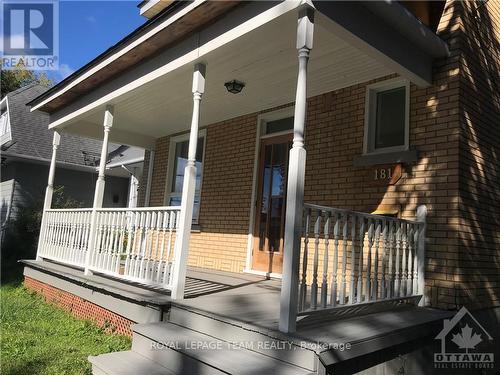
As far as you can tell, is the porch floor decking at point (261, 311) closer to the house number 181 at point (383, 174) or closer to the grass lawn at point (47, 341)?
the grass lawn at point (47, 341)

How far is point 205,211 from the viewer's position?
748 centimetres

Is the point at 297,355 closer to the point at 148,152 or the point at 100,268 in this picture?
the point at 100,268

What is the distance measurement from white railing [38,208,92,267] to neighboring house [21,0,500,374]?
46 mm

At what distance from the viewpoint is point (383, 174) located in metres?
4.83

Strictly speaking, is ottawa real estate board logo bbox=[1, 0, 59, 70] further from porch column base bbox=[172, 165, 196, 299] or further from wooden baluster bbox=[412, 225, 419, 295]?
wooden baluster bbox=[412, 225, 419, 295]

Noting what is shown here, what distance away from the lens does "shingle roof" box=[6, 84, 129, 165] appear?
1230 cm

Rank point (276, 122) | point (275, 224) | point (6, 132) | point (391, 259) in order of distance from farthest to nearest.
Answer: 1. point (6, 132)
2. point (276, 122)
3. point (275, 224)
4. point (391, 259)

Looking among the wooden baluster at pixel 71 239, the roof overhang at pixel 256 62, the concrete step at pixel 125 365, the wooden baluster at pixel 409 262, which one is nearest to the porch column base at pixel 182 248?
the concrete step at pixel 125 365

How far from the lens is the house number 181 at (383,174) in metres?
4.77

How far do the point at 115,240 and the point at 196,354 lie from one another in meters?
2.58

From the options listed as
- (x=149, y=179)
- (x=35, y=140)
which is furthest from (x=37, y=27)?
(x=35, y=140)

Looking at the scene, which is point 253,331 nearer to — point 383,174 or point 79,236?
point 383,174

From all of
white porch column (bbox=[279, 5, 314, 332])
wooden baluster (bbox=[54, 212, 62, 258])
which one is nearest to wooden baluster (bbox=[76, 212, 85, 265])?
wooden baluster (bbox=[54, 212, 62, 258])

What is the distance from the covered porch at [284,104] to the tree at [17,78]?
19.4 meters
